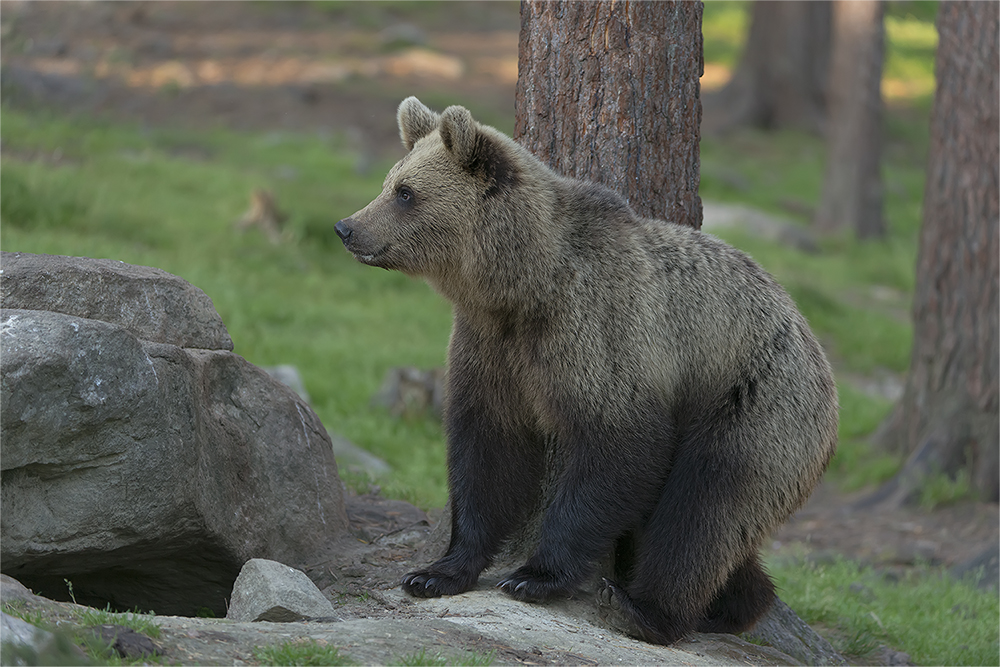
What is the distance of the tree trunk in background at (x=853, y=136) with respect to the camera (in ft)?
51.6

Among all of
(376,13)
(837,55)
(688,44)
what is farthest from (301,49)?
(688,44)

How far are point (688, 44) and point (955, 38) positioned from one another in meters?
4.09

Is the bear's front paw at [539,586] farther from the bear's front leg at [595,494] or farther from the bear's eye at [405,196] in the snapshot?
the bear's eye at [405,196]

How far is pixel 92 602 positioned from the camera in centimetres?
457

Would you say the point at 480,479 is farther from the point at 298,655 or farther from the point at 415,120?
the point at 415,120

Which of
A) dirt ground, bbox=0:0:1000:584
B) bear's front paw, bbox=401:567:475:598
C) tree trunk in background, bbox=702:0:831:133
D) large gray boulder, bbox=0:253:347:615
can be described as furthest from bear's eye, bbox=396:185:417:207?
tree trunk in background, bbox=702:0:831:133

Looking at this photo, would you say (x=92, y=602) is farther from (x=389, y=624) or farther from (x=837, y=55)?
(x=837, y=55)

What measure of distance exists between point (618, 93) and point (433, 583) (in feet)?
8.05

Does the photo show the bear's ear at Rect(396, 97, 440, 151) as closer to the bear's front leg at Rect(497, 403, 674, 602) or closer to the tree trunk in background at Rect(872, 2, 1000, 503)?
the bear's front leg at Rect(497, 403, 674, 602)

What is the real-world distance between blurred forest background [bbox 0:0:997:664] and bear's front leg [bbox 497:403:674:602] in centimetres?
205

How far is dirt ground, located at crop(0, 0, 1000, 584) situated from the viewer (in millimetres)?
17016

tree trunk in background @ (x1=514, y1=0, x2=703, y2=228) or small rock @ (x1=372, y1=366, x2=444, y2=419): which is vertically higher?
tree trunk in background @ (x1=514, y1=0, x2=703, y2=228)

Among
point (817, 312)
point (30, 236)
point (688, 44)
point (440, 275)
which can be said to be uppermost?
point (688, 44)

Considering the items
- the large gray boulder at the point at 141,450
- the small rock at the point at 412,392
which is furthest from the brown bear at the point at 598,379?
the small rock at the point at 412,392
